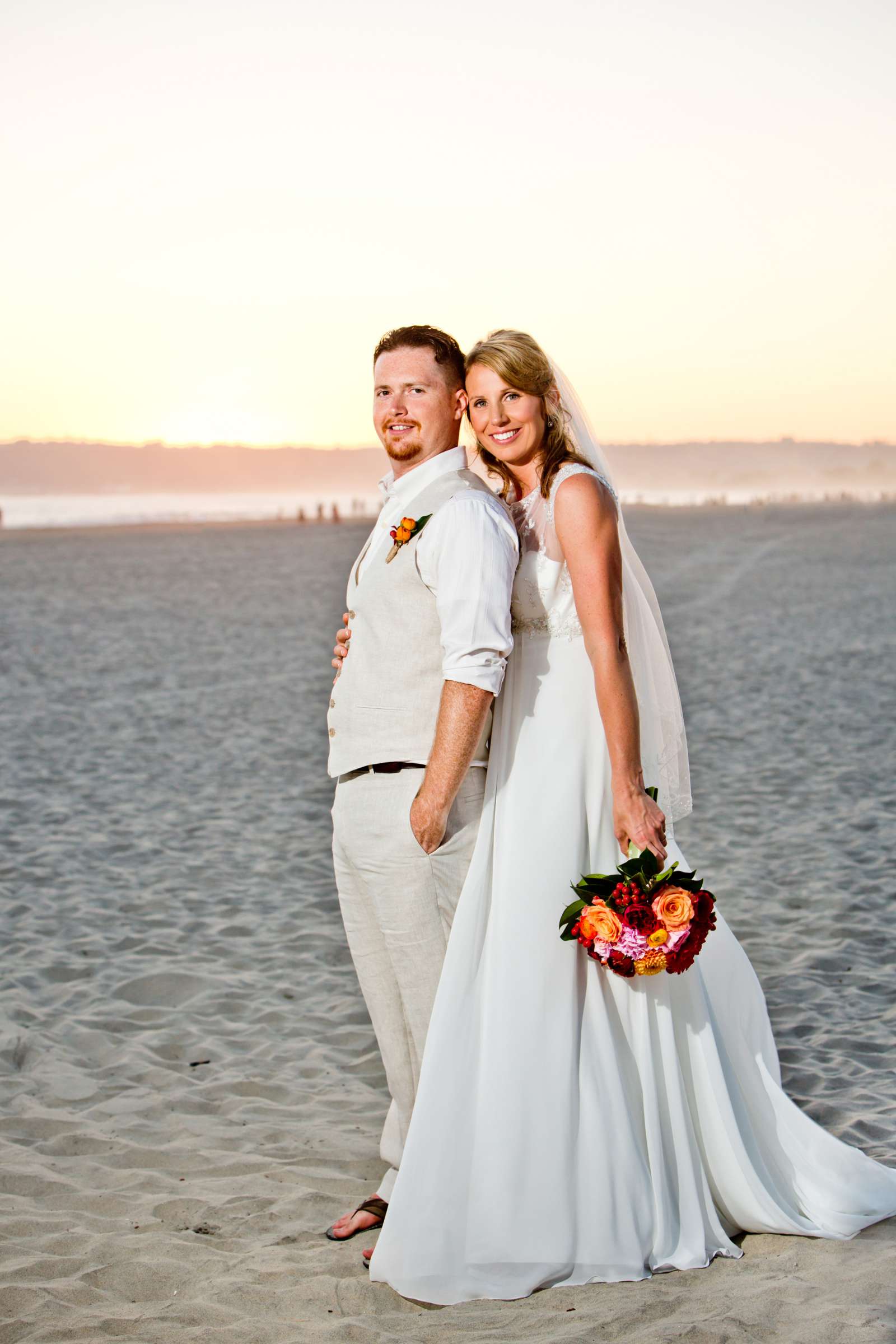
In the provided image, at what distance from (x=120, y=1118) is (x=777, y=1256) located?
98.2 inches

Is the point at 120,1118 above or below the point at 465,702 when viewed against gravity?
below

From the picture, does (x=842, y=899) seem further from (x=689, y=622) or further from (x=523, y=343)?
(x=689, y=622)

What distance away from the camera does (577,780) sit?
134 inches

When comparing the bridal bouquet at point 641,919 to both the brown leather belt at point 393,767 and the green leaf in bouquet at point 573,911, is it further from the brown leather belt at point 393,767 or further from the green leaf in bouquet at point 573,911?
the brown leather belt at point 393,767

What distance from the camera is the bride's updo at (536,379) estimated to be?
341 centimetres

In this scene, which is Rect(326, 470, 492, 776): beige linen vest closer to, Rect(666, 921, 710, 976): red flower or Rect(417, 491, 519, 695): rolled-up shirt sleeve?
Rect(417, 491, 519, 695): rolled-up shirt sleeve

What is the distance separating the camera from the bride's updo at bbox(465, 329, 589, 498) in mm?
3406

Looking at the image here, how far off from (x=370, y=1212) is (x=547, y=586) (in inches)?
75.9

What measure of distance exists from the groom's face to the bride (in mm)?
102

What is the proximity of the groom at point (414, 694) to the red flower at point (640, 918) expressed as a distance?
0.49m

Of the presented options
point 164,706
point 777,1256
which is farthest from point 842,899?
point 164,706

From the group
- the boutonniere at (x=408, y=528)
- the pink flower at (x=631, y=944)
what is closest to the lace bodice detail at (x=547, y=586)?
the boutonniere at (x=408, y=528)

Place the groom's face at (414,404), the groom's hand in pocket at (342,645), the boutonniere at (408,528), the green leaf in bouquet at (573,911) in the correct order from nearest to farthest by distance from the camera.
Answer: the green leaf in bouquet at (573,911) < the boutonniere at (408,528) < the groom's face at (414,404) < the groom's hand in pocket at (342,645)

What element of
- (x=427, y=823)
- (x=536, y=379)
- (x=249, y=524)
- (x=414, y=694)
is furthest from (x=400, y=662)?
(x=249, y=524)
